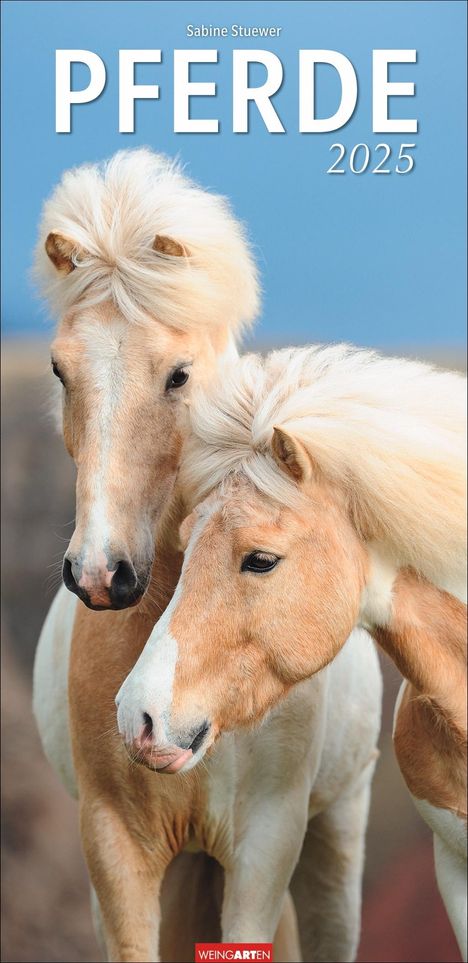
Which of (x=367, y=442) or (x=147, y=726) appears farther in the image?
(x=367, y=442)

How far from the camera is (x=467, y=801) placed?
2.43 metres

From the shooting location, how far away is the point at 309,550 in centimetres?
223

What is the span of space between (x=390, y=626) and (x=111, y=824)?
0.79 metres

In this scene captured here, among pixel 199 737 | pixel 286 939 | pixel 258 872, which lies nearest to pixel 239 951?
pixel 258 872

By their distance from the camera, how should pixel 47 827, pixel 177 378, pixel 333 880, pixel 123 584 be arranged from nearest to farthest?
pixel 123 584, pixel 177 378, pixel 333 880, pixel 47 827

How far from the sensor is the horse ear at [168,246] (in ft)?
8.75

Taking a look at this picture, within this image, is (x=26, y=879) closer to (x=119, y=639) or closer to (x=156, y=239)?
(x=119, y=639)

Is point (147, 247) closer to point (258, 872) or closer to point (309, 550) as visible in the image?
point (309, 550)

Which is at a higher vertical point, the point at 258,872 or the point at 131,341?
the point at 131,341

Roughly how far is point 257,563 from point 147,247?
0.85 m

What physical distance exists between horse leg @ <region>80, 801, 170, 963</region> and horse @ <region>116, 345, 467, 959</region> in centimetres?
51

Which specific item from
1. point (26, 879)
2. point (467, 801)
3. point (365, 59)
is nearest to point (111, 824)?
point (467, 801)

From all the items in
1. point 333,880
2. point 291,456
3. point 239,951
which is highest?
point 291,456

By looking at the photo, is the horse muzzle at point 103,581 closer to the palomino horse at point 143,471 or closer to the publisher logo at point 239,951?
the palomino horse at point 143,471
